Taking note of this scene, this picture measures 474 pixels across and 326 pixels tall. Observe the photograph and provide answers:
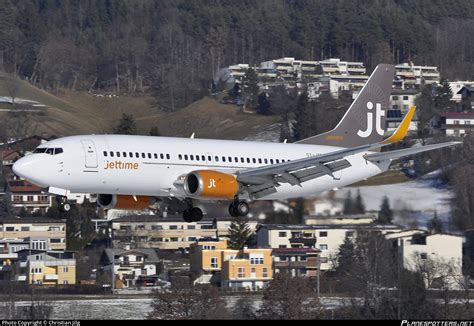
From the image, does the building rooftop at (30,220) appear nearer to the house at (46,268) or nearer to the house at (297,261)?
the house at (46,268)

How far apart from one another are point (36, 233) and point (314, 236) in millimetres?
33297

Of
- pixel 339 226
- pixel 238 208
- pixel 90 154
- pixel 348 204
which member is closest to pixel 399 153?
pixel 238 208

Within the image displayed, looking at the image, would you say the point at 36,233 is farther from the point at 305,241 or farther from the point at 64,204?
the point at 64,204

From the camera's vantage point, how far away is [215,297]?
288 ft

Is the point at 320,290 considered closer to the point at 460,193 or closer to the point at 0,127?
the point at 460,193

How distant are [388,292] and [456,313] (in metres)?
6.01

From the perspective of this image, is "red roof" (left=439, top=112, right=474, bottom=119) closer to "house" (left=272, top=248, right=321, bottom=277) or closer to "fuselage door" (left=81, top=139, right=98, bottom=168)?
"house" (left=272, top=248, right=321, bottom=277)

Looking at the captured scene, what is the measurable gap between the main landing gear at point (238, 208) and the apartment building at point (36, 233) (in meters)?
55.9

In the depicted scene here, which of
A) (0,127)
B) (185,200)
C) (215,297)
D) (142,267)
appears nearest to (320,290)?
(215,297)

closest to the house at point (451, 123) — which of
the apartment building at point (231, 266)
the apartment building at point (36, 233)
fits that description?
the apartment building at point (36, 233)

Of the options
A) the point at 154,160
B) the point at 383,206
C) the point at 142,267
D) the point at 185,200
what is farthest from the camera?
the point at 142,267

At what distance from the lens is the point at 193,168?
2594 inches

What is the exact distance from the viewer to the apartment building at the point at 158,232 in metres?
122

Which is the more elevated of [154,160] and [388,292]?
[154,160]
